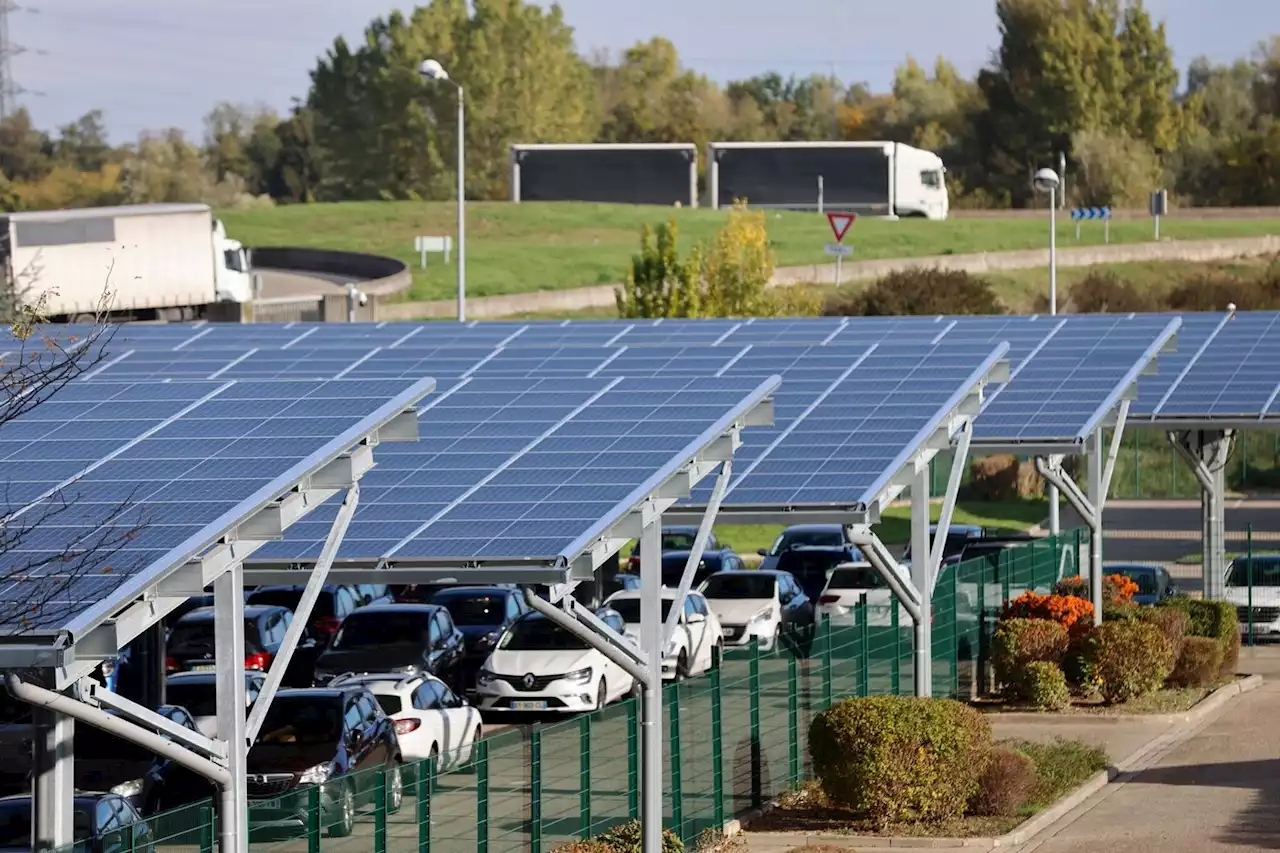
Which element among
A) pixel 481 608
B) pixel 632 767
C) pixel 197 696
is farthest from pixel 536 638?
pixel 632 767

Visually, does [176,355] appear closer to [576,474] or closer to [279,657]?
[576,474]

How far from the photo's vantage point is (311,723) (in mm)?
22125

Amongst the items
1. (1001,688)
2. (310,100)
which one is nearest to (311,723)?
(1001,688)

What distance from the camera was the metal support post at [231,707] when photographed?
1278 cm

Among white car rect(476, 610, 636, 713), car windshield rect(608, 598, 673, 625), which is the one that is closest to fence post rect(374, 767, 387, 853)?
white car rect(476, 610, 636, 713)

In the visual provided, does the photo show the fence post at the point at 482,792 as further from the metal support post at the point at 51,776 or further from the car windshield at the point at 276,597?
the car windshield at the point at 276,597

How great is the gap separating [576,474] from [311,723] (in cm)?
597

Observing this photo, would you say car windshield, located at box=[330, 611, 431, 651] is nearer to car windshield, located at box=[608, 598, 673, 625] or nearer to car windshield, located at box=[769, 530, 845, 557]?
car windshield, located at box=[608, 598, 673, 625]

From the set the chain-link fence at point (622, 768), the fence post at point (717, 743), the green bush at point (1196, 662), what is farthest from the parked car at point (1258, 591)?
the fence post at point (717, 743)

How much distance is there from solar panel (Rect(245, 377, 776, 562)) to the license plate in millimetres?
8764

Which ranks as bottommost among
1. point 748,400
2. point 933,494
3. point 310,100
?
point 933,494

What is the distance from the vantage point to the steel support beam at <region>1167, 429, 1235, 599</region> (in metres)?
37.8

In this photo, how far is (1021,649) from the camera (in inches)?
1158

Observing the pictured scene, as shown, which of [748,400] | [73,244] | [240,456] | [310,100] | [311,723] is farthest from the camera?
[310,100]
